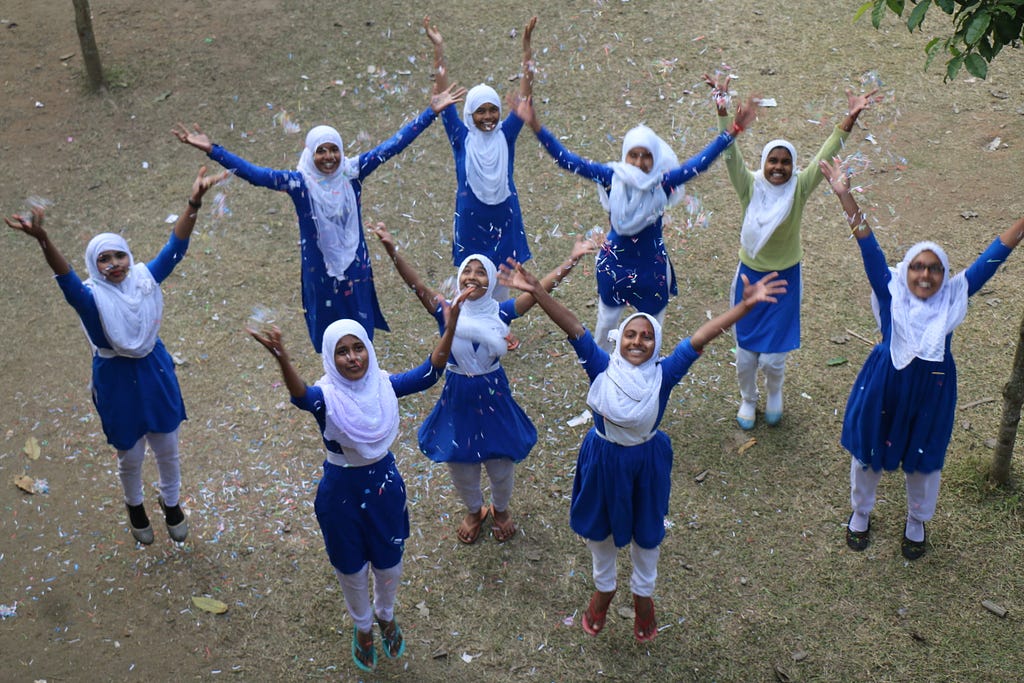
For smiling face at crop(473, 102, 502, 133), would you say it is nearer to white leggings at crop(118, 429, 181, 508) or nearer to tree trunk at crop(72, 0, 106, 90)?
white leggings at crop(118, 429, 181, 508)

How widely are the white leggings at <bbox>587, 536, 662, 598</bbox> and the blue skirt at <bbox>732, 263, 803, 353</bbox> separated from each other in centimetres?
182

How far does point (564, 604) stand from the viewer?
5719 millimetres

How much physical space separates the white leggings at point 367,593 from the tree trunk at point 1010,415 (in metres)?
3.64

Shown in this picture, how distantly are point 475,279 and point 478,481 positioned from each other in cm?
126

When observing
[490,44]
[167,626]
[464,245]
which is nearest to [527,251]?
[464,245]

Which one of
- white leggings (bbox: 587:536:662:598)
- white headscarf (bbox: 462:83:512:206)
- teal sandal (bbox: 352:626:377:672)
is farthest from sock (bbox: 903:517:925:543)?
white headscarf (bbox: 462:83:512:206)

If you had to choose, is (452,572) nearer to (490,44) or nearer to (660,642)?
(660,642)

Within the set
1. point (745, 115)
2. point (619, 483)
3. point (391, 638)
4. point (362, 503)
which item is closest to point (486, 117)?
point (745, 115)

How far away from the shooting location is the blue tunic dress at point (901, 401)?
17.8ft

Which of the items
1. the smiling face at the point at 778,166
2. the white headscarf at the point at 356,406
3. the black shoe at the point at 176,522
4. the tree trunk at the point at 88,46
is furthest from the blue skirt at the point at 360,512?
the tree trunk at the point at 88,46

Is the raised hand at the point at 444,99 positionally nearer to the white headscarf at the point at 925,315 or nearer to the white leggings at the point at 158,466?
the white leggings at the point at 158,466

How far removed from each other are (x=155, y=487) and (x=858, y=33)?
28.8ft

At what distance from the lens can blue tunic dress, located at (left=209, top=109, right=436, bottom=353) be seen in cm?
651

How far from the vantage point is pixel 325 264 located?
6828 millimetres
